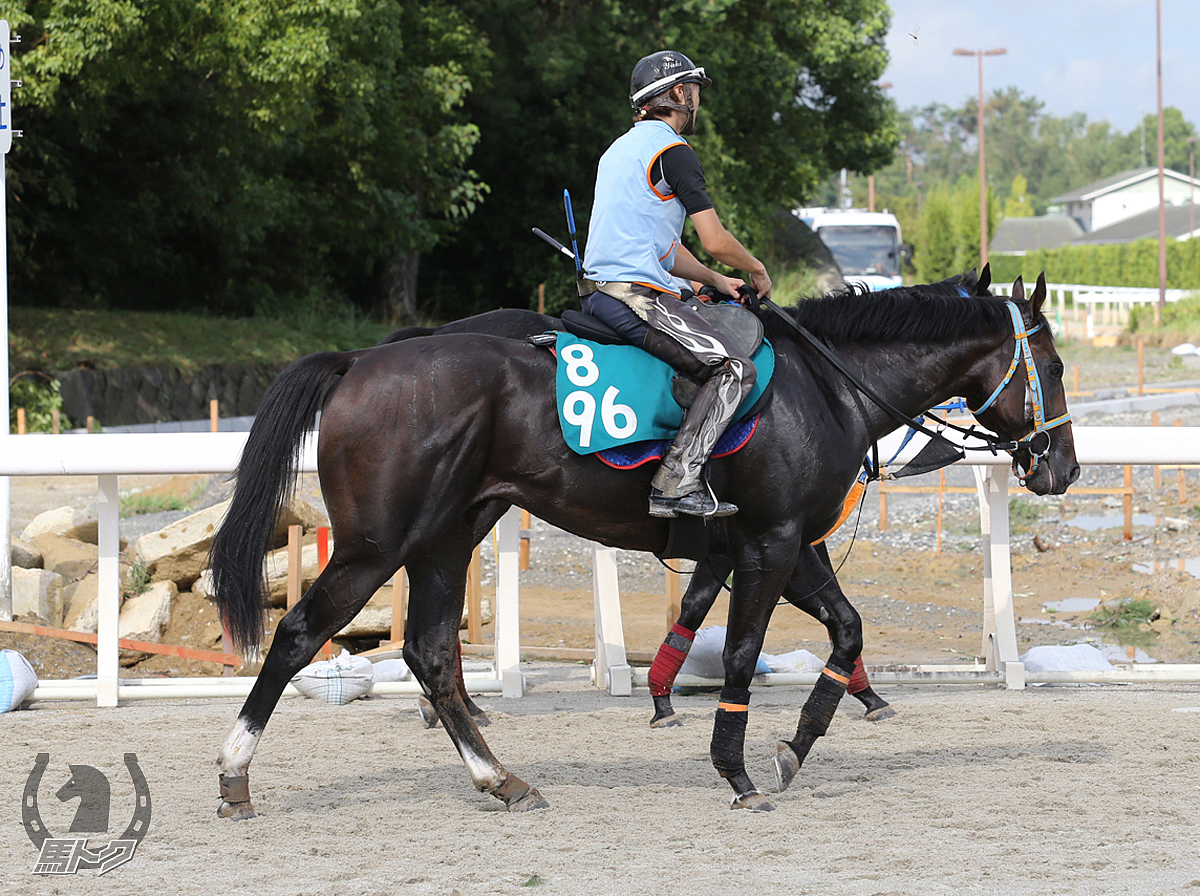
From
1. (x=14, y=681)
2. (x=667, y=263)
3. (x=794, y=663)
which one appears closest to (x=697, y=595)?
(x=794, y=663)

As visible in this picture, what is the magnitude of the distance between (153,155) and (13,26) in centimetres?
643

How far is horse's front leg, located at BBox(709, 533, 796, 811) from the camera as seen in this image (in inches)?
188

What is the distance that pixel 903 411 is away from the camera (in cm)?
515

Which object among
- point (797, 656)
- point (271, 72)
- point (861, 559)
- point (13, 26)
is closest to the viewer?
point (797, 656)

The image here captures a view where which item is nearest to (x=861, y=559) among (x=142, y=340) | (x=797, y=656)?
(x=797, y=656)

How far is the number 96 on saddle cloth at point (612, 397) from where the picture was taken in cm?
458

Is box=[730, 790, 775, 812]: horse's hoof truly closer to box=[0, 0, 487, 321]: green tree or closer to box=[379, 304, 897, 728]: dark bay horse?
box=[379, 304, 897, 728]: dark bay horse

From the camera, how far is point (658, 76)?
4793 millimetres

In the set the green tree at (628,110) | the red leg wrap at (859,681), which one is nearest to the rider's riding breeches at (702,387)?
the red leg wrap at (859,681)

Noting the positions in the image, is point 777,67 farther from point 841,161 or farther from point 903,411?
point 903,411

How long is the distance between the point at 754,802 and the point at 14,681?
3.58 m

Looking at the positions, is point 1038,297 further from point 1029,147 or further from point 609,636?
point 1029,147

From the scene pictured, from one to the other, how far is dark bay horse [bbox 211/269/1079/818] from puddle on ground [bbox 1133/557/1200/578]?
23.3ft

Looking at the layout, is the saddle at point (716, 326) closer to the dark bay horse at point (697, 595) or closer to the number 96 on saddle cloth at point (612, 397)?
the number 96 on saddle cloth at point (612, 397)
